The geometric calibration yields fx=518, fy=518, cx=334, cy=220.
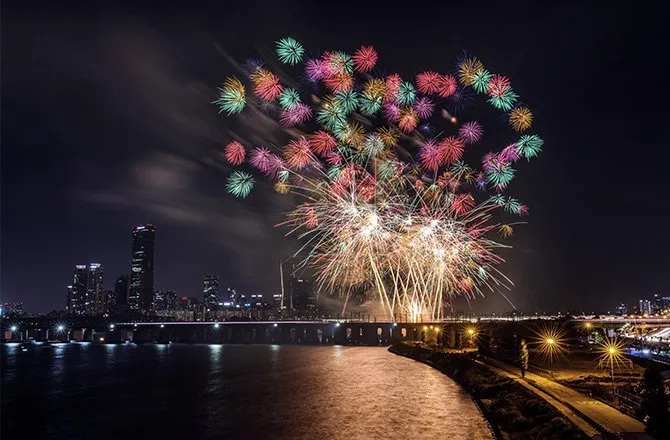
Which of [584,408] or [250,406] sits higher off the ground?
[584,408]

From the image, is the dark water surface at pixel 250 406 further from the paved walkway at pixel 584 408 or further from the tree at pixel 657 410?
the tree at pixel 657 410

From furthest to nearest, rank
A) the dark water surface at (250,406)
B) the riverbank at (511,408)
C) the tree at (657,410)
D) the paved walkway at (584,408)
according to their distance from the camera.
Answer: the dark water surface at (250,406) < the riverbank at (511,408) < the paved walkway at (584,408) < the tree at (657,410)

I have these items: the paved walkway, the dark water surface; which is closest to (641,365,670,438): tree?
the paved walkway

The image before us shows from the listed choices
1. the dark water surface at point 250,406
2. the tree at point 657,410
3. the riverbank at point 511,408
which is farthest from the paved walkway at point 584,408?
the dark water surface at point 250,406

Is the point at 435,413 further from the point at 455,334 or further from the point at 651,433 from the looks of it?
the point at 455,334

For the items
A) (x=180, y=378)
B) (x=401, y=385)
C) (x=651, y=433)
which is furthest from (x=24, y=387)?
(x=651, y=433)

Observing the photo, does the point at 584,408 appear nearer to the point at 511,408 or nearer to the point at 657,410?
the point at 511,408

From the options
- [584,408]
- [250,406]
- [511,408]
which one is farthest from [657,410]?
[250,406]
